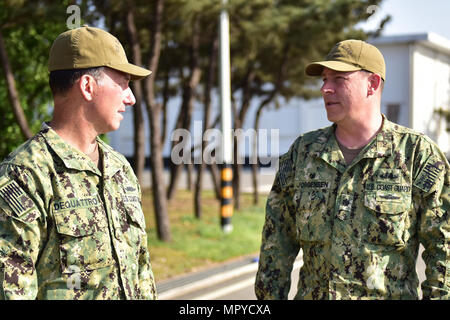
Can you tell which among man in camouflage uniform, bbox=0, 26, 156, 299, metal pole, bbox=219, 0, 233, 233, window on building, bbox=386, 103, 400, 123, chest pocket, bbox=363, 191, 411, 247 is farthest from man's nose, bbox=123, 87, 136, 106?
window on building, bbox=386, 103, 400, 123

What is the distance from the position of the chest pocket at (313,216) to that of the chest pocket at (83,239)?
1131mm

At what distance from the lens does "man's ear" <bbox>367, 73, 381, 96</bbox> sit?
3229 millimetres

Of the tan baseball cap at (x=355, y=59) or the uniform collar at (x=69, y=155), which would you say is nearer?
the uniform collar at (x=69, y=155)

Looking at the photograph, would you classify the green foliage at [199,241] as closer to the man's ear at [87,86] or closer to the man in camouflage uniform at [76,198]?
the man in camouflage uniform at [76,198]

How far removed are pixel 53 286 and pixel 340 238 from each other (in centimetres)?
Result: 143

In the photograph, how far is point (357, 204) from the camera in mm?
3113

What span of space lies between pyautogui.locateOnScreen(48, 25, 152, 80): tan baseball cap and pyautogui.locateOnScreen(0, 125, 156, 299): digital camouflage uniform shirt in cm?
27

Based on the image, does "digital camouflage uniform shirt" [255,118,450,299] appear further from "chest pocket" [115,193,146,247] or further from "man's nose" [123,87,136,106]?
"man's nose" [123,87,136,106]

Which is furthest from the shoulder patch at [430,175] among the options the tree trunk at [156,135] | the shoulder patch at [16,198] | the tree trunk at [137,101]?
the tree trunk at [156,135]

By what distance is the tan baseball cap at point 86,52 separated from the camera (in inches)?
94.7

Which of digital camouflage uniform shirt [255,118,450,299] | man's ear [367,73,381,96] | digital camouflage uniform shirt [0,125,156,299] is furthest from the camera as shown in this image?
man's ear [367,73,381,96]

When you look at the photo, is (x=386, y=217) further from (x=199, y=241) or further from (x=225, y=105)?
(x=225, y=105)

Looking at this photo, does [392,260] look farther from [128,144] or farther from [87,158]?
[128,144]
